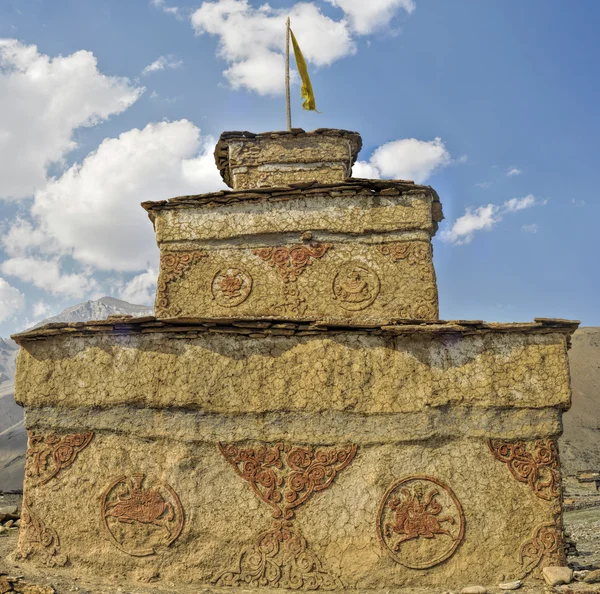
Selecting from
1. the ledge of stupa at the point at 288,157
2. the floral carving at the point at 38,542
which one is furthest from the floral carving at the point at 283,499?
the ledge of stupa at the point at 288,157

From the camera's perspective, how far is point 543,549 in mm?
5594

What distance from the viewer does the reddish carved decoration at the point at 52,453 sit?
6.00m

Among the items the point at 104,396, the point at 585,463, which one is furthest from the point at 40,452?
the point at 585,463

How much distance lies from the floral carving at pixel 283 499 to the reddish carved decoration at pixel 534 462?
1638 mm

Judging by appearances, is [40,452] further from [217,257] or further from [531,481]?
[531,481]

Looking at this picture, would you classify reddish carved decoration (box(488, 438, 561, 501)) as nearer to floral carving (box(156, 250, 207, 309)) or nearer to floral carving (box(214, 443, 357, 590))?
floral carving (box(214, 443, 357, 590))

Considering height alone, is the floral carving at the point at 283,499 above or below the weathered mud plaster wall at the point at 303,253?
below

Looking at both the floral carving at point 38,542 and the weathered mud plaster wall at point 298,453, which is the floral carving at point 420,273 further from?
the floral carving at point 38,542

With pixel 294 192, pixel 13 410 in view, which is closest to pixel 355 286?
pixel 294 192

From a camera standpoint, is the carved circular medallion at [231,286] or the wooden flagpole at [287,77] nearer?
the carved circular medallion at [231,286]

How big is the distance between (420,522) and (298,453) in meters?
1.47

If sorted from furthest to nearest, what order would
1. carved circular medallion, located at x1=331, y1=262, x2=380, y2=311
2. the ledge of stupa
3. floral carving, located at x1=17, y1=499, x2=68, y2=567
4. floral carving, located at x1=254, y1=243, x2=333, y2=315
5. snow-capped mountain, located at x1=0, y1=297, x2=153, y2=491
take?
snow-capped mountain, located at x1=0, y1=297, x2=153, y2=491, the ledge of stupa, floral carving, located at x1=254, y1=243, x2=333, y2=315, carved circular medallion, located at x1=331, y1=262, x2=380, y2=311, floral carving, located at x1=17, y1=499, x2=68, y2=567

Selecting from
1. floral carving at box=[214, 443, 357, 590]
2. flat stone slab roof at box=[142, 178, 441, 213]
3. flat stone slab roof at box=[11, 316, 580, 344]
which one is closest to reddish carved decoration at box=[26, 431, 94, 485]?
flat stone slab roof at box=[11, 316, 580, 344]

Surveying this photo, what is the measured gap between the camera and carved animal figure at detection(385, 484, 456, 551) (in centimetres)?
562
